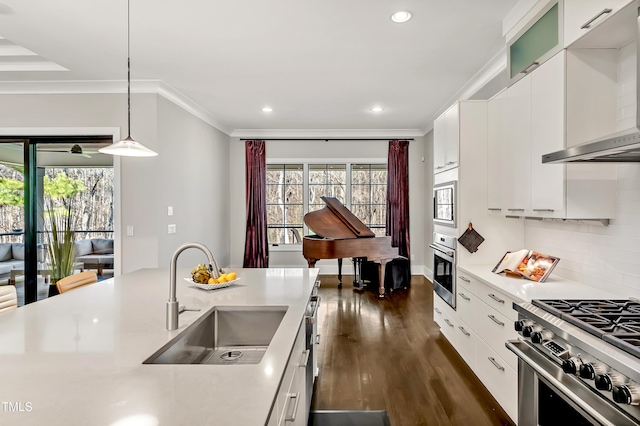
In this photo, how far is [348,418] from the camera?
2242 mm

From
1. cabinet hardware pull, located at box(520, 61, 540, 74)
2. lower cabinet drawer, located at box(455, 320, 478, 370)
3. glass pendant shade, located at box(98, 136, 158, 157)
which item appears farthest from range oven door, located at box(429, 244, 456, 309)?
glass pendant shade, located at box(98, 136, 158, 157)

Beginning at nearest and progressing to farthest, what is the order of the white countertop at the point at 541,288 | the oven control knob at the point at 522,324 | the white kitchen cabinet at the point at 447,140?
1. the oven control knob at the point at 522,324
2. the white countertop at the point at 541,288
3. the white kitchen cabinet at the point at 447,140

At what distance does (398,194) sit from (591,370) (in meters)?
5.31

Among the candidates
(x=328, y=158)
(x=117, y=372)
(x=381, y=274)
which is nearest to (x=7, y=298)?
(x=117, y=372)

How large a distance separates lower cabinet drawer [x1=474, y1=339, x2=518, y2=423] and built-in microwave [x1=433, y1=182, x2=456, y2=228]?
110 centimetres

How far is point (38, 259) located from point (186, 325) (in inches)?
155

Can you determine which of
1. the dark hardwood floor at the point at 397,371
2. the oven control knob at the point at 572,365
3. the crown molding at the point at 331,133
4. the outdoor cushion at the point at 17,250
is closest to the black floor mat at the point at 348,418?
the dark hardwood floor at the point at 397,371

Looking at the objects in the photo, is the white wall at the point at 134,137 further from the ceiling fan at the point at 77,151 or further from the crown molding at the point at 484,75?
the crown molding at the point at 484,75

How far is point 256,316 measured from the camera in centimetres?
172

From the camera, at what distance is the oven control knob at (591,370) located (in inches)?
49.5

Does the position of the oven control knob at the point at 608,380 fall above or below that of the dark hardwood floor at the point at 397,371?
above

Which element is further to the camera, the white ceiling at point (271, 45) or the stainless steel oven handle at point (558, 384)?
the white ceiling at point (271, 45)

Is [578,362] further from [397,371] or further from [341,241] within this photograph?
[341,241]

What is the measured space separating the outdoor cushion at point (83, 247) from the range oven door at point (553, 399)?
4.41 meters
